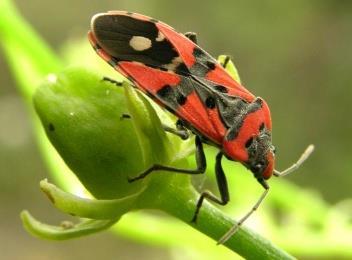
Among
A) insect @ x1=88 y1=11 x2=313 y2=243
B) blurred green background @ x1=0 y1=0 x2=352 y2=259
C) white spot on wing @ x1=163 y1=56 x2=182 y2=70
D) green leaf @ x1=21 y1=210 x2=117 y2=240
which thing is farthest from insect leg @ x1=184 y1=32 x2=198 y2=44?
blurred green background @ x1=0 y1=0 x2=352 y2=259

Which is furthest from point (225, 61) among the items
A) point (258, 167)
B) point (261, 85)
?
point (261, 85)

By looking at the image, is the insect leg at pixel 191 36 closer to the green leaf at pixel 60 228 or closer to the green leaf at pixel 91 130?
the green leaf at pixel 91 130

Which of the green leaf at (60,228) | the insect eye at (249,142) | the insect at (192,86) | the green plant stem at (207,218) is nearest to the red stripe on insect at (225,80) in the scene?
the insect at (192,86)

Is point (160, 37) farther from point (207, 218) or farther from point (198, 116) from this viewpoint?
point (207, 218)

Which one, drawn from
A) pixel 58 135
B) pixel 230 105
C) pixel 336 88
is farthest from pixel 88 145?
pixel 336 88

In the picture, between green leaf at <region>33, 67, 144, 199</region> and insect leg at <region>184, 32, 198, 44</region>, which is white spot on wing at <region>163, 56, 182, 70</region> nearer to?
insect leg at <region>184, 32, 198, 44</region>

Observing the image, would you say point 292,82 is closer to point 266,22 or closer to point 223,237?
point 266,22
